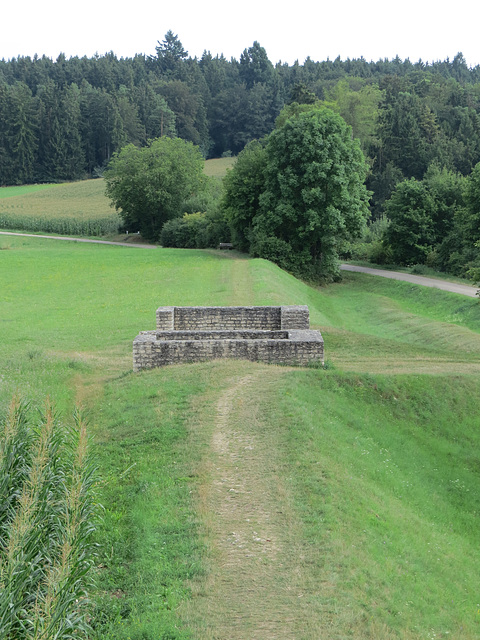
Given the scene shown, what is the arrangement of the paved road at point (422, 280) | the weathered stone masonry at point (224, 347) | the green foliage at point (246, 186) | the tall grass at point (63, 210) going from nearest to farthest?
the weathered stone masonry at point (224, 347) < the paved road at point (422, 280) < the green foliage at point (246, 186) < the tall grass at point (63, 210)

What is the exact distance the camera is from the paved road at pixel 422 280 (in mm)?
46906

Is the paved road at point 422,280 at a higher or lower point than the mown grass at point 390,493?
lower

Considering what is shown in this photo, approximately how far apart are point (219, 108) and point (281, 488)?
14544 cm

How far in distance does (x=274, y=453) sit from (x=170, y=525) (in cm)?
306

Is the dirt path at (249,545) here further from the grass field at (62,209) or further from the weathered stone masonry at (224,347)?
the grass field at (62,209)

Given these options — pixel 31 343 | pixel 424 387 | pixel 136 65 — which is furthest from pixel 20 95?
pixel 424 387

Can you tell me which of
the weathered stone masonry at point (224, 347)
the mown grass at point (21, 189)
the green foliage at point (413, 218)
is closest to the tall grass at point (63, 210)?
the mown grass at point (21, 189)

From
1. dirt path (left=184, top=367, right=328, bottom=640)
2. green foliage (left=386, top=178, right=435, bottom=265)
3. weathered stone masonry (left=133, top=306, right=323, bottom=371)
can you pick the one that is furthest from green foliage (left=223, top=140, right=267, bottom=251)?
dirt path (left=184, top=367, right=328, bottom=640)

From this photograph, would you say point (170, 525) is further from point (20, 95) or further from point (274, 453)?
point (20, 95)

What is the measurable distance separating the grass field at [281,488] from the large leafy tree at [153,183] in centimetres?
5080

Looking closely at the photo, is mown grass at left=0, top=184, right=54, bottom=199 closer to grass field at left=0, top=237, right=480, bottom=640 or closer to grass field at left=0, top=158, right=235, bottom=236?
grass field at left=0, top=158, right=235, bottom=236

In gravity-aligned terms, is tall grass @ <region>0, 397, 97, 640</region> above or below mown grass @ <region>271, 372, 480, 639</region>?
above

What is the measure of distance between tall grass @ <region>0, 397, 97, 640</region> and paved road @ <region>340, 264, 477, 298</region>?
3712cm

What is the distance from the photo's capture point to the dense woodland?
284 feet
